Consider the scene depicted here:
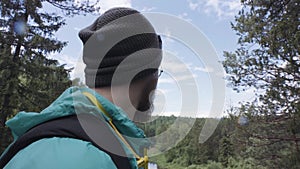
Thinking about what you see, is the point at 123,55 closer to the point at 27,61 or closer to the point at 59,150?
the point at 59,150

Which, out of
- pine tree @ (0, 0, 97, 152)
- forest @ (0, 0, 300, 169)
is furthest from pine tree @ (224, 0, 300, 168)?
pine tree @ (0, 0, 97, 152)

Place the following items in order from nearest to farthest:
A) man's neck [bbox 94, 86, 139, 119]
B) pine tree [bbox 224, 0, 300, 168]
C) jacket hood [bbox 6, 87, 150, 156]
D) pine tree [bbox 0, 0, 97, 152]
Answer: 1. jacket hood [bbox 6, 87, 150, 156]
2. man's neck [bbox 94, 86, 139, 119]
3. pine tree [bbox 224, 0, 300, 168]
4. pine tree [bbox 0, 0, 97, 152]

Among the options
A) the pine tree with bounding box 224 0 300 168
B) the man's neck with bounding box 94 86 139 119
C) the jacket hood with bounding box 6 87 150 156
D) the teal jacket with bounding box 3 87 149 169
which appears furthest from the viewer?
the pine tree with bounding box 224 0 300 168

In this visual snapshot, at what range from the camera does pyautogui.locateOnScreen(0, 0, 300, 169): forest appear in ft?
21.3

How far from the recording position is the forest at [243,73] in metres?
6.48

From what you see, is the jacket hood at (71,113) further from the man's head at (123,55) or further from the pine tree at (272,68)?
the pine tree at (272,68)

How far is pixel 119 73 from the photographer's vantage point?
2.85 feet

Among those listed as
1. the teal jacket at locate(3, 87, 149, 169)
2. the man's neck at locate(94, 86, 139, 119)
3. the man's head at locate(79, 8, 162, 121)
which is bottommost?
the teal jacket at locate(3, 87, 149, 169)

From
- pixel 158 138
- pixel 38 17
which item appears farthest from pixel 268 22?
pixel 38 17

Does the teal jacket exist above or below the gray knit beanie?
below

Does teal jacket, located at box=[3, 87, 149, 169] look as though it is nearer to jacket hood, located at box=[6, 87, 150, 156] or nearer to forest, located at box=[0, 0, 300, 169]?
jacket hood, located at box=[6, 87, 150, 156]

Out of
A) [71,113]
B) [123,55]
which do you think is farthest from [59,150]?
[123,55]

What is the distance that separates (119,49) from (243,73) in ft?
25.9

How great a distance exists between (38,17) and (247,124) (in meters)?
7.21
